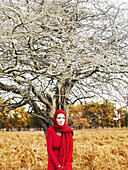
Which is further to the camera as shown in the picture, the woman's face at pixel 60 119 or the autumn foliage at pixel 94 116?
the autumn foliage at pixel 94 116

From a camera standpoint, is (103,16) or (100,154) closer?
(103,16)

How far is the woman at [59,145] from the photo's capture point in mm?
3419

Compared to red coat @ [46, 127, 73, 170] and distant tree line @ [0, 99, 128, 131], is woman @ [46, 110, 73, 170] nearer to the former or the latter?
red coat @ [46, 127, 73, 170]

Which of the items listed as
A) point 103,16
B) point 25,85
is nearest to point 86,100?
point 25,85

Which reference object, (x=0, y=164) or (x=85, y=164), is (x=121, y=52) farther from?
(x=0, y=164)

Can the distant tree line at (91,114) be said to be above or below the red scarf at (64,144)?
above

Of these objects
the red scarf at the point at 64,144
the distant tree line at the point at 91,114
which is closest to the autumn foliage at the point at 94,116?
the distant tree line at the point at 91,114

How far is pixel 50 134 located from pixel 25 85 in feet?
7.17

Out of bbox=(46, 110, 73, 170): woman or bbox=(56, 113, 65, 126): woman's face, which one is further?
bbox=(56, 113, 65, 126): woman's face

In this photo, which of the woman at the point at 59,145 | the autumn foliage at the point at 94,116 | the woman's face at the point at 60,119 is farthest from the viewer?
the autumn foliage at the point at 94,116

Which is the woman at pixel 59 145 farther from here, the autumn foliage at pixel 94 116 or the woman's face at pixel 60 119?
the autumn foliage at pixel 94 116

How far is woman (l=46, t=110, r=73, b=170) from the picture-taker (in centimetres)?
342

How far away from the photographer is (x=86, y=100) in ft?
20.7

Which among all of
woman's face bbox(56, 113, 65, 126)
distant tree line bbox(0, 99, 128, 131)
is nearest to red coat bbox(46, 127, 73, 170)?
woman's face bbox(56, 113, 65, 126)
